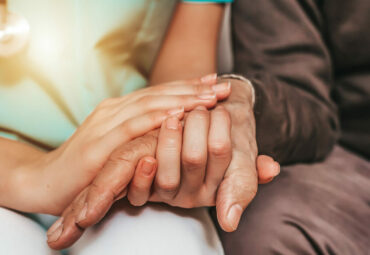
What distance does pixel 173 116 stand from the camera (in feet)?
1.37

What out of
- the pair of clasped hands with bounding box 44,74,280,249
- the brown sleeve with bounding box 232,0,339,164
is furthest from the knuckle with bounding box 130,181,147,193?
the brown sleeve with bounding box 232,0,339,164

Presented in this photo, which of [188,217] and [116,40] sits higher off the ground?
[116,40]

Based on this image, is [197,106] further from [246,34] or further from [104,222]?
[246,34]

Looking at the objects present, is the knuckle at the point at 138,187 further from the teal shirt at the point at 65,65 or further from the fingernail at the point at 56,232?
the teal shirt at the point at 65,65

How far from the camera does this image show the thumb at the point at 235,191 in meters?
0.35

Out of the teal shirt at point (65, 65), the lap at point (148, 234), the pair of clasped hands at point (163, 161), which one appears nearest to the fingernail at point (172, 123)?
the pair of clasped hands at point (163, 161)

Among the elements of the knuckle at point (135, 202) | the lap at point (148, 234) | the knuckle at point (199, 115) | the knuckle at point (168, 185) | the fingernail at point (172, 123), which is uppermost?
the fingernail at point (172, 123)

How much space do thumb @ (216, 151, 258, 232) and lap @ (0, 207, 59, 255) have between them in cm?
21

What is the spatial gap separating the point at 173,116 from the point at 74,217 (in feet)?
0.52

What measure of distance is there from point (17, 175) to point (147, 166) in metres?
0.20

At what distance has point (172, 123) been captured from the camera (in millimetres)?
394

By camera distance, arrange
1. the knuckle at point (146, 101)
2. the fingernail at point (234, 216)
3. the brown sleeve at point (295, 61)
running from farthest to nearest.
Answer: the brown sleeve at point (295, 61) → the knuckle at point (146, 101) → the fingernail at point (234, 216)

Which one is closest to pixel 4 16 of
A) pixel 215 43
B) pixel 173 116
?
pixel 173 116

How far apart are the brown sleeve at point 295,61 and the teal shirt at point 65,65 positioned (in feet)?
0.72
